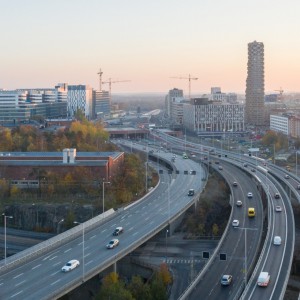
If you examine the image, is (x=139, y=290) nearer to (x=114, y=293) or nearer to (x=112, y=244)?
(x=114, y=293)

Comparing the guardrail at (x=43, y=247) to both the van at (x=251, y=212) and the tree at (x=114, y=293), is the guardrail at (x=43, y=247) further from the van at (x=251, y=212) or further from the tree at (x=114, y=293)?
the van at (x=251, y=212)

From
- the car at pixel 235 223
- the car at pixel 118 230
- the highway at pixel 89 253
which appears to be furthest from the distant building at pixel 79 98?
the car at pixel 118 230

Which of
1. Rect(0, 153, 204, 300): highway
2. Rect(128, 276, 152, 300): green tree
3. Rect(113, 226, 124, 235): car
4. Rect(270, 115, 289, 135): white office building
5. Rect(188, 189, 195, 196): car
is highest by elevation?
Rect(270, 115, 289, 135): white office building

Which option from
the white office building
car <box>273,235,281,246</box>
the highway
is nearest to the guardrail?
the highway

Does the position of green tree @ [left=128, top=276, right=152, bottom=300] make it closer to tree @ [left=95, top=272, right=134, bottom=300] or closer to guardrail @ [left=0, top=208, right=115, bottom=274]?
tree @ [left=95, top=272, right=134, bottom=300]

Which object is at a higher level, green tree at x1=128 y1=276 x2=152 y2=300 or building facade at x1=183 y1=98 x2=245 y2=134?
building facade at x1=183 y1=98 x2=245 y2=134

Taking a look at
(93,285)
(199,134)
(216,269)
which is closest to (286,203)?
(216,269)

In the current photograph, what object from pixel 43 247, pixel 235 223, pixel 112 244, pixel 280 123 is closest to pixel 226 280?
pixel 112 244
